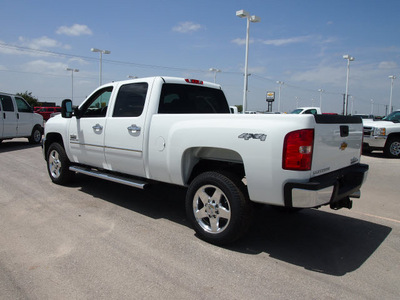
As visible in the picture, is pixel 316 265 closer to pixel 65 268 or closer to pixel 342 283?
pixel 342 283

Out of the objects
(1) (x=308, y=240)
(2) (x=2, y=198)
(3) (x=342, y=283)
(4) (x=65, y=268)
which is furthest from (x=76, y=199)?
(3) (x=342, y=283)

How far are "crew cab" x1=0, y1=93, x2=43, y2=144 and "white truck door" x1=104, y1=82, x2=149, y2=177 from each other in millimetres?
9281

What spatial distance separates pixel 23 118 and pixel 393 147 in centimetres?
1421

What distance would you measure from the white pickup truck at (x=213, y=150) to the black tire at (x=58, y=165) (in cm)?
59

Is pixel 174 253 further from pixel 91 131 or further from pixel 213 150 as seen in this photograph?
pixel 91 131

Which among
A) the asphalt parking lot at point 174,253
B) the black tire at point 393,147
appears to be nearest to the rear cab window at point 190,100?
the asphalt parking lot at point 174,253

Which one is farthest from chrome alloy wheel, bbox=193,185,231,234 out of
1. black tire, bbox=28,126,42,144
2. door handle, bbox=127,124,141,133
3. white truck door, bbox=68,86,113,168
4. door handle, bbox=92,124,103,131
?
black tire, bbox=28,126,42,144

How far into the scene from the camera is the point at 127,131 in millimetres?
4805

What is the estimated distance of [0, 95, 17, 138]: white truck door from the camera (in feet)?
40.6

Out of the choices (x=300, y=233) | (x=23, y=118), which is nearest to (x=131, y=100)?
(x=300, y=233)

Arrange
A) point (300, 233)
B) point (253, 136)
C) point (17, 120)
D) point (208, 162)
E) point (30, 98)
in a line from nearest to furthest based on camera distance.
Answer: point (253, 136) → point (208, 162) → point (300, 233) → point (17, 120) → point (30, 98)

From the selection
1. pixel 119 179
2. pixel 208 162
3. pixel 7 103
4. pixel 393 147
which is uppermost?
pixel 7 103

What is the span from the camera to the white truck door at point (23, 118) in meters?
13.2

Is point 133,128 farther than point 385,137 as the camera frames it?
No
